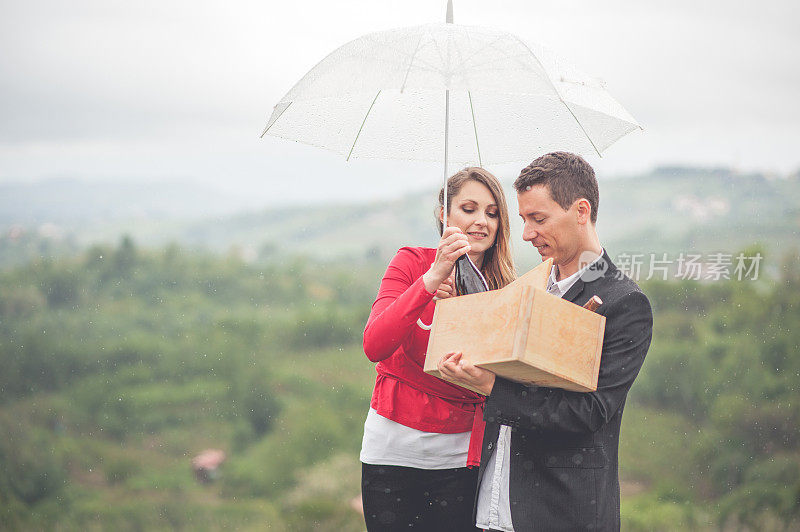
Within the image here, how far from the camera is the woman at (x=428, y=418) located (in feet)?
6.54

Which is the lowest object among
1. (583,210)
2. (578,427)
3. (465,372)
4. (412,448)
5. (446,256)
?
(412,448)

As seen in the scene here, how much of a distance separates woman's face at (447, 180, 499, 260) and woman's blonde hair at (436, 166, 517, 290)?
0.01 meters

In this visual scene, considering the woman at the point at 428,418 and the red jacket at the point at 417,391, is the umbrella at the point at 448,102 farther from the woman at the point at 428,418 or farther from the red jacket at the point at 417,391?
the red jacket at the point at 417,391

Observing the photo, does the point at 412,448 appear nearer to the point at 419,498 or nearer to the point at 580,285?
the point at 419,498

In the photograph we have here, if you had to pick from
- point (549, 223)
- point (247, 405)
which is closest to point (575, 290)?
point (549, 223)

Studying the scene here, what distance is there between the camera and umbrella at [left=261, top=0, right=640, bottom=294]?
1.68 meters

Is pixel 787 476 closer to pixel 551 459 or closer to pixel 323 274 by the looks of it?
pixel 323 274

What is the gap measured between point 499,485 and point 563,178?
2.29ft

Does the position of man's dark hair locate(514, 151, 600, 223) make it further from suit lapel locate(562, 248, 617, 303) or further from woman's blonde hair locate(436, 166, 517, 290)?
woman's blonde hair locate(436, 166, 517, 290)

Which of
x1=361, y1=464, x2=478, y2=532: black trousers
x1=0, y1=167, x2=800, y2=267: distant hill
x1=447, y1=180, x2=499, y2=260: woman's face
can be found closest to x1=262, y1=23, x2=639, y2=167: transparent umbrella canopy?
x1=447, y1=180, x2=499, y2=260: woman's face

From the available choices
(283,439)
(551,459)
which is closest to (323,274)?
(283,439)

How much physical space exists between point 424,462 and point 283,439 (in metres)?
4.14

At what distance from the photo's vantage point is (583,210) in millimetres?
1646

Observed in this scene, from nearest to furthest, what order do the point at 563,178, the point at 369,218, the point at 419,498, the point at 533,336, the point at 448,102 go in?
the point at 533,336 < the point at 563,178 < the point at 448,102 < the point at 419,498 < the point at 369,218
